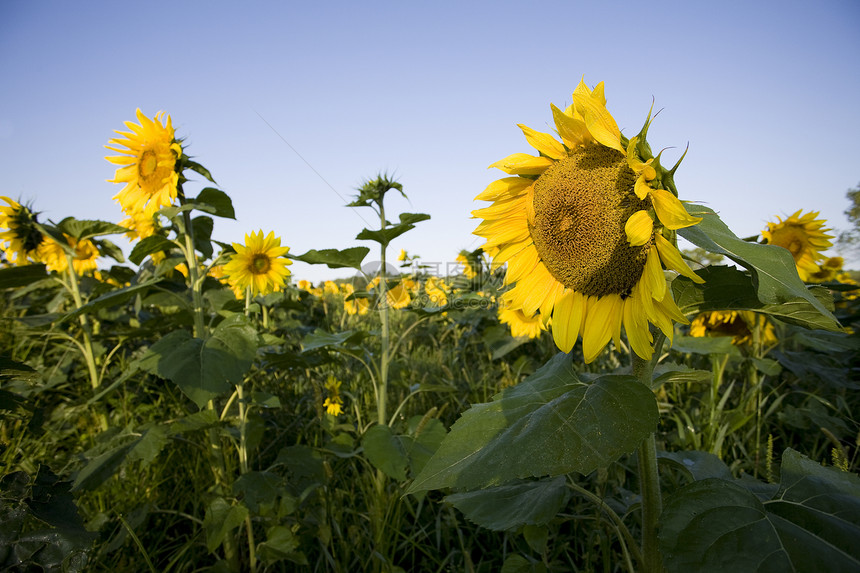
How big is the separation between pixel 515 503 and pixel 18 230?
10.7ft

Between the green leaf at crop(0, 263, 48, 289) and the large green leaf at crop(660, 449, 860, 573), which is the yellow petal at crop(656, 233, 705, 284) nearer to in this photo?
the large green leaf at crop(660, 449, 860, 573)

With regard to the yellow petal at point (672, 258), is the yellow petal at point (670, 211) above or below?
above

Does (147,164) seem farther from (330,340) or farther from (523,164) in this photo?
(523,164)

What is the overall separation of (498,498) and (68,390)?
352 centimetres

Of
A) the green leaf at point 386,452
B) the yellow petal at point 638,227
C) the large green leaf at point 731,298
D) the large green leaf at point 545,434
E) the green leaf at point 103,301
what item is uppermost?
the yellow petal at point 638,227

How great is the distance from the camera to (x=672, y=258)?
879 mm

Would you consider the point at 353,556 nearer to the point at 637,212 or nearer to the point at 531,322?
the point at 637,212

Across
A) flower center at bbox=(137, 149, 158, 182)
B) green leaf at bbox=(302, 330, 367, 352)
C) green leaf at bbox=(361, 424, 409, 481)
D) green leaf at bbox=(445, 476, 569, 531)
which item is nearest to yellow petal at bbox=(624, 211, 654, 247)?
green leaf at bbox=(445, 476, 569, 531)

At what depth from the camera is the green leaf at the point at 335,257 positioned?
2.06 metres

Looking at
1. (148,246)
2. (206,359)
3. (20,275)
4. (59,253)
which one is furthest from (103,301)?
(59,253)

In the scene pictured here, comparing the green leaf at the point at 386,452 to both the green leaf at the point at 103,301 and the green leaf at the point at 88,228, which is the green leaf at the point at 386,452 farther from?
the green leaf at the point at 88,228

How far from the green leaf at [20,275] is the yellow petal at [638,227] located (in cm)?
275

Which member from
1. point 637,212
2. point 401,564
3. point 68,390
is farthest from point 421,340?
point 637,212

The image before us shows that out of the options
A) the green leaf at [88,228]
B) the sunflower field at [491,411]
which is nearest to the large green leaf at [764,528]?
the sunflower field at [491,411]
